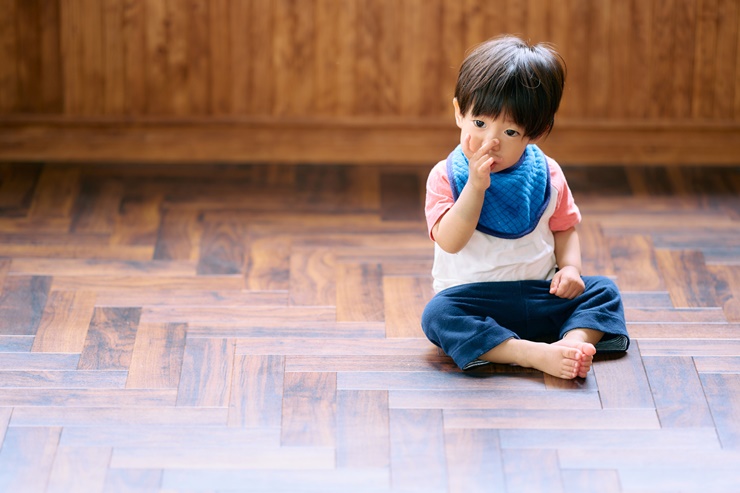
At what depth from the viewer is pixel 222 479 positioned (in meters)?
1.47

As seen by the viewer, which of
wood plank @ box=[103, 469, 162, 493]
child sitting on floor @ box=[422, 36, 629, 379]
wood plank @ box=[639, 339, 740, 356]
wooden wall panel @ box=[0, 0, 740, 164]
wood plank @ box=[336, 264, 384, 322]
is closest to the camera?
wood plank @ box=[103, 469, 162, 493]

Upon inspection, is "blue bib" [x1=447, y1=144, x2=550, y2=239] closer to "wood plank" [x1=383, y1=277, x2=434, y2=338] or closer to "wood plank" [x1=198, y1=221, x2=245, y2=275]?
"wood plank" [x1=383, y1=277, x2=434, y2=338]

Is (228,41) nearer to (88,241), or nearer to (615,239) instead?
(88,241)

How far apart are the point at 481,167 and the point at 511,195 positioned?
0.42 feet

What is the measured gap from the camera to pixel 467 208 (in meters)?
1.68

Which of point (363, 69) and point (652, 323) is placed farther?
point (363, 69)

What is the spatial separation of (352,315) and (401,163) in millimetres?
690

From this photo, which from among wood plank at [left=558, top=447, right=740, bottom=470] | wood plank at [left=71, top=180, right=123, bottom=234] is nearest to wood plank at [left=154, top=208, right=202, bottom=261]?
wood plank at [left=71, top=180, right=123, bottom=234]

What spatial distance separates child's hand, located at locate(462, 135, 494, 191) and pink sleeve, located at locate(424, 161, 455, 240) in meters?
0.09

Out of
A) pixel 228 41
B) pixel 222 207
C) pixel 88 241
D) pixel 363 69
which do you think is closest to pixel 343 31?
pixel 363 69

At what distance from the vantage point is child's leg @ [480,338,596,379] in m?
1.68

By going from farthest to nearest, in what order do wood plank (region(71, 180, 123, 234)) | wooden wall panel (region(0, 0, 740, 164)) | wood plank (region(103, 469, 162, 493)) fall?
wooden wall panel (region(0, 0, 740, 164)), wood plank (region(71, 180, 123, 234)), wood plank (region(103, 469, 162, 493))

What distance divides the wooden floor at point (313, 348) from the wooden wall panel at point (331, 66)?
124 mm

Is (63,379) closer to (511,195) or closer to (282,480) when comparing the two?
(282,480)
